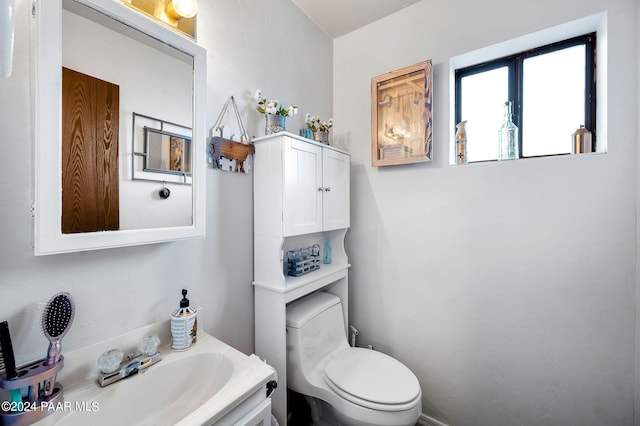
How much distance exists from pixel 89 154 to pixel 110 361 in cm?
64

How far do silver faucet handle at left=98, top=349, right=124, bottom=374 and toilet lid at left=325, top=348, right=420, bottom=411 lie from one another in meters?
0.88

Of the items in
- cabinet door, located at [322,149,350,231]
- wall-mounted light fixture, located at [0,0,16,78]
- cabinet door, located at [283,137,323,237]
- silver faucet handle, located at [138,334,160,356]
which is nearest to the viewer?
wall-mounted light fixture, located at [0,0,16,78]

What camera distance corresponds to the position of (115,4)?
759mm

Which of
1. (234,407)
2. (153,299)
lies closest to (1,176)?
(153,299)

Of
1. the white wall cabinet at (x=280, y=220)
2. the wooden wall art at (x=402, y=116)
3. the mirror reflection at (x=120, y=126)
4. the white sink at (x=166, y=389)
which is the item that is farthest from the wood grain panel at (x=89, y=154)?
the wooden wall art at (x=402, y=116)

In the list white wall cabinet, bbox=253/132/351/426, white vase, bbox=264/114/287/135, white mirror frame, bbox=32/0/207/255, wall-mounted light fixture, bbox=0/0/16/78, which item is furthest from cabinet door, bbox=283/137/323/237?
wall-mounted light fixture, bbox=0/0/16/78

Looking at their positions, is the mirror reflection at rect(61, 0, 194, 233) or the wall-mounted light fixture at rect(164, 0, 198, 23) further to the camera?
the wall-mounted light fixture at rect(164, 0, 198, 23)

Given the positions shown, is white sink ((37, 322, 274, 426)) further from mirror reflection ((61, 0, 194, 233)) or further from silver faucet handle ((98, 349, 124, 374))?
mirror reflection ((61, 0, 194, 233))

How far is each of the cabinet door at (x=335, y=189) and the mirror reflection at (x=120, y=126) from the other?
726mm

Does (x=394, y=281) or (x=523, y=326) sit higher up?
(x=394, y=281)

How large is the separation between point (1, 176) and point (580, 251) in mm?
2112

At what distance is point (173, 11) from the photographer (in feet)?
3.16

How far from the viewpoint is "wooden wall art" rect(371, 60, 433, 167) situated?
4.85ft

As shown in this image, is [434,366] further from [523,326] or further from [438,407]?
[523,326]
